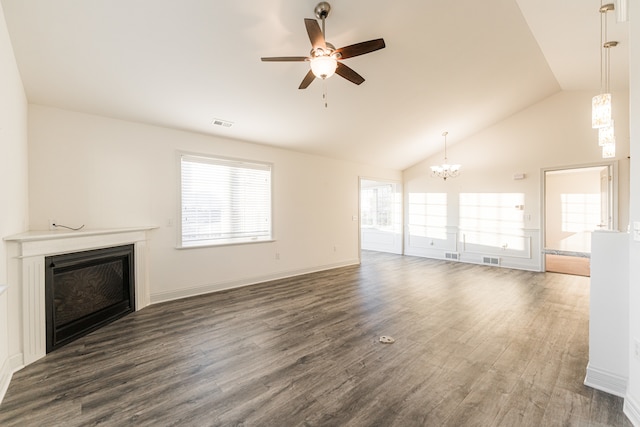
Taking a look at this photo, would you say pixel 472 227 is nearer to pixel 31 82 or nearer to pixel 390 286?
pixel 390 286

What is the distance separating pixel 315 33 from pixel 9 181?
2.89 metres

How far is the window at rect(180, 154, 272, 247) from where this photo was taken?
4.34 meters

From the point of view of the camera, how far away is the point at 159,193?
4.00 meters

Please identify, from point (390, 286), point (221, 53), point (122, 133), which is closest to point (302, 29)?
point (221, 53)

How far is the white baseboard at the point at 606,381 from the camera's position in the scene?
202 centimetres

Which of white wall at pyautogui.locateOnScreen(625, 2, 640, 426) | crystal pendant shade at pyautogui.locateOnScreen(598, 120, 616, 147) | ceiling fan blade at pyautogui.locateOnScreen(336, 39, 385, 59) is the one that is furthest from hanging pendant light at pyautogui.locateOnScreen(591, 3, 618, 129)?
ceiling fan blade at pyautogui.locateOnScreen(336, 39, 385, 59)

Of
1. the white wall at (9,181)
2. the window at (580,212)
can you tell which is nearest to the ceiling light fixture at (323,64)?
the white wall at (9,181)

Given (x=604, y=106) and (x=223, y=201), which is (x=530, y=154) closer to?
(x=604, y=106)

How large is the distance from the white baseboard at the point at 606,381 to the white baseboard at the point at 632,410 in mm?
205

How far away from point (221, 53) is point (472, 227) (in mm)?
6803

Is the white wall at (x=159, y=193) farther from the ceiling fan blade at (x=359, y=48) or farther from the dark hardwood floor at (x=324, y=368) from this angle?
the ceiling fan blade at (x=359, y=48)

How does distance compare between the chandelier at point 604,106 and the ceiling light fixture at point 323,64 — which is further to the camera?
the chandelier at point 604,106

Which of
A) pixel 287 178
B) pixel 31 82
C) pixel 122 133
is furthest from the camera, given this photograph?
pixel 287 178

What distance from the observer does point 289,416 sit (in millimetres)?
1812
